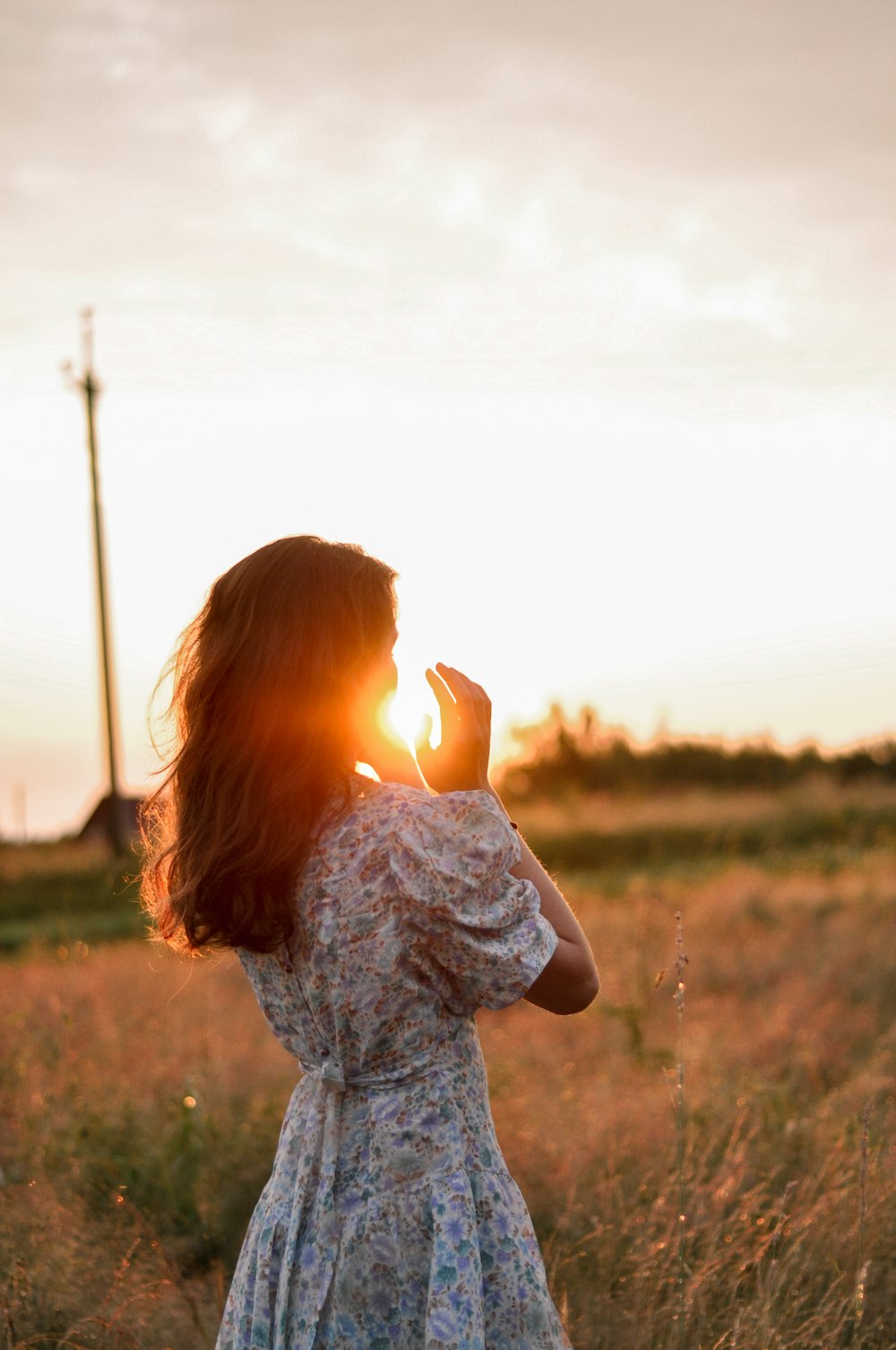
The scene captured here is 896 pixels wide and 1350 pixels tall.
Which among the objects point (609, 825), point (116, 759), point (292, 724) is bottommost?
point (609, 825)

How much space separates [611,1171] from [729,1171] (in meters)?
0.39

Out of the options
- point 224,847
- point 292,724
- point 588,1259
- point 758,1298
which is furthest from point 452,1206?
point 588,1259

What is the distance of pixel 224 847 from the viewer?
201 cm

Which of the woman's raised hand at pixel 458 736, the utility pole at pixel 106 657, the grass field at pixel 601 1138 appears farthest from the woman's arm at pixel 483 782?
the utility pole at pixel 106 657

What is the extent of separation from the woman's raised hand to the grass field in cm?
98

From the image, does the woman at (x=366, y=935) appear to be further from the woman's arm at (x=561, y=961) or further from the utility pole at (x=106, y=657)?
the utility pole at (x=106, y=657)

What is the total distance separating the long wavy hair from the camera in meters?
1.99

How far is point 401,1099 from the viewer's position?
2.05m

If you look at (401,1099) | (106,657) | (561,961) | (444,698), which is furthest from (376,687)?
(106,657)

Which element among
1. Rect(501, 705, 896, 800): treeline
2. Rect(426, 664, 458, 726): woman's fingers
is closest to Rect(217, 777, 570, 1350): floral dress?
Rect(426, 664, 458, 726): woman's fingers

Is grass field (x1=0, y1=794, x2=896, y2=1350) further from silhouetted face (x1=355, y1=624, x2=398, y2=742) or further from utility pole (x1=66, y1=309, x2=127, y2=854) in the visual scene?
utility pole (x1=66, y1=309, x2=127, y2=854)

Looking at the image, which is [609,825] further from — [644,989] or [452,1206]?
[452,1206]

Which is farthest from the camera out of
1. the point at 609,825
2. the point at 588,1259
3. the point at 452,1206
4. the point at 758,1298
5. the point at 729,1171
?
the point at 609,825

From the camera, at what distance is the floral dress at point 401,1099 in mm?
1948
